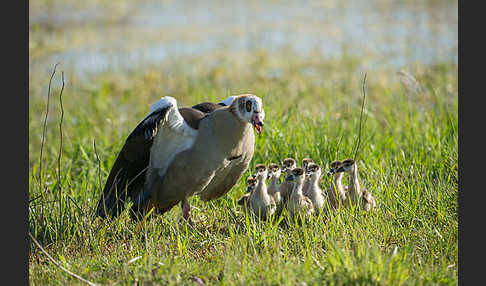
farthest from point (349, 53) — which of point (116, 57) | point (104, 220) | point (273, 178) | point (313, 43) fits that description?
point (104, 220)

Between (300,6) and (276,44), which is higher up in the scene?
(300,6)

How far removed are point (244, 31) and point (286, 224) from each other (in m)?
8.84

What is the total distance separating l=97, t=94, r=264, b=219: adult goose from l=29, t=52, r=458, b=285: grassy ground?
21 cm

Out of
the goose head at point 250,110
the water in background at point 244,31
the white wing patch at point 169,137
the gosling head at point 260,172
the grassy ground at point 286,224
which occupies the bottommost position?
the grassy ground at point 286,224

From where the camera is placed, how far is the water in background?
10.9m

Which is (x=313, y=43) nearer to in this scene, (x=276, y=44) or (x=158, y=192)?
(x=276, y=44)

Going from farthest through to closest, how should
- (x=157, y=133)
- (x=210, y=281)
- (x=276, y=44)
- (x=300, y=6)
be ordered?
(x=300, y=6) → (x=276, y=44) → (x=157, y=133) → (x=210, y=281)

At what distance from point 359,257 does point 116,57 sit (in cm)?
909

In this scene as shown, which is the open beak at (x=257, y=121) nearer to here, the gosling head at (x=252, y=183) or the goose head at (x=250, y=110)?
the goose head at (x=250, y=110)

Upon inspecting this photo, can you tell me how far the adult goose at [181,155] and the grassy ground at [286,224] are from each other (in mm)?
213

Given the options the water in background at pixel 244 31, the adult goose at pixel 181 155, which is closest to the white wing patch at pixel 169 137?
the adult goose at pixel 181 155

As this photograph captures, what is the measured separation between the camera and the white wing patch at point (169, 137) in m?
4.07

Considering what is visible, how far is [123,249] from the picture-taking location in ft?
12.8

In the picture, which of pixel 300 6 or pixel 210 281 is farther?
pixel 300 6
